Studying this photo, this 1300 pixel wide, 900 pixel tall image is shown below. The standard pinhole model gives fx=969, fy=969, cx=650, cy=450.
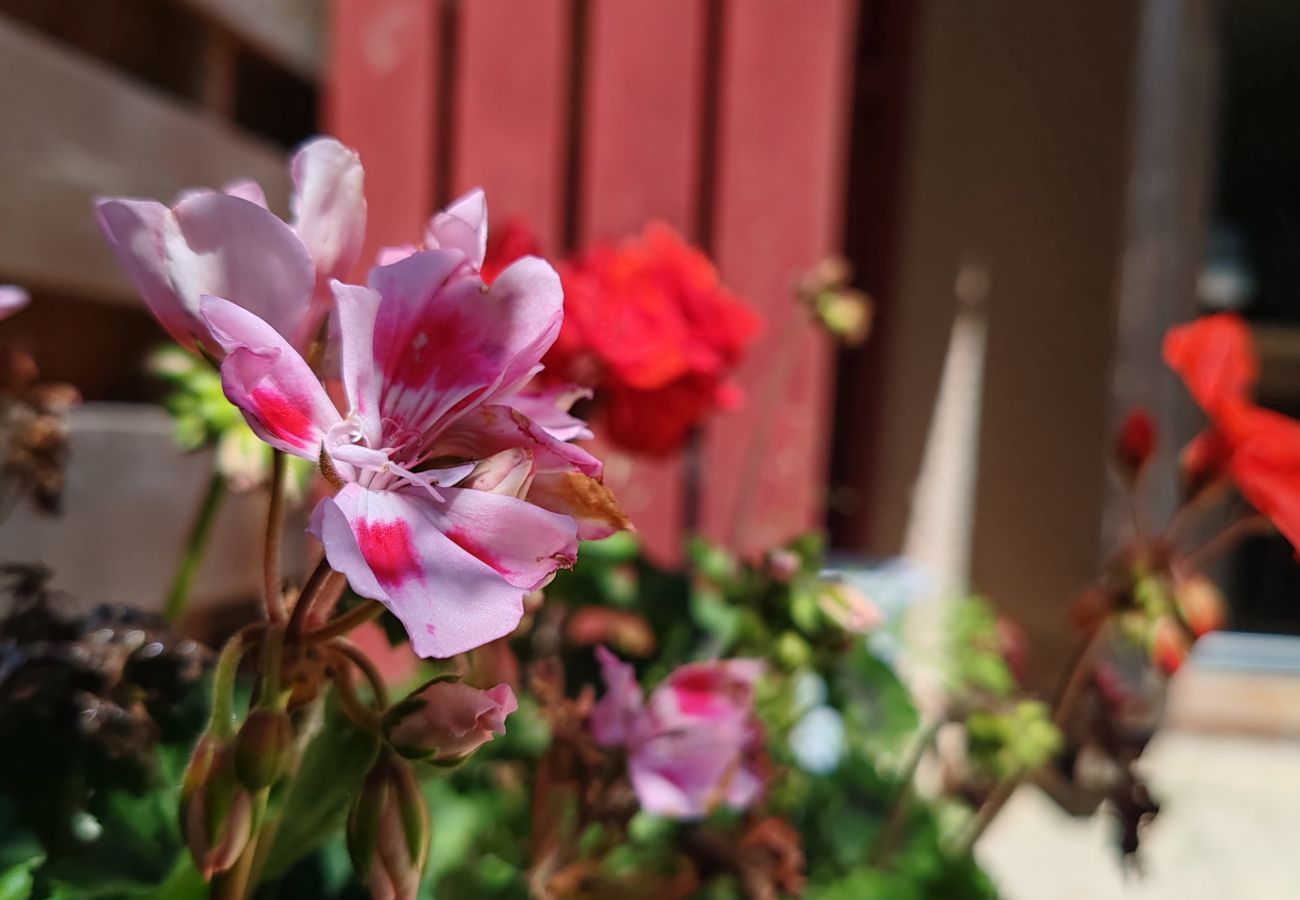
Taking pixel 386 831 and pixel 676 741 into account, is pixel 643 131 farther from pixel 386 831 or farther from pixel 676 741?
pixel 386 831

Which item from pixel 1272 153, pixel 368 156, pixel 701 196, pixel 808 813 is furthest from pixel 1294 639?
pixel 368 156

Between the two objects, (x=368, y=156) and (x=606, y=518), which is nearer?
(x=606, y=518)

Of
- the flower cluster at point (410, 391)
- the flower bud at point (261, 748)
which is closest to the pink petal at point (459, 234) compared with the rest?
the flower cluster at point (410, 391)

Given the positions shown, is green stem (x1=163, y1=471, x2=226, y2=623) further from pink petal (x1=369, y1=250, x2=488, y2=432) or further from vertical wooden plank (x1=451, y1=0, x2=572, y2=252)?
vertical wooden plank (x1=451, y1=0, x2=572, y2=252)

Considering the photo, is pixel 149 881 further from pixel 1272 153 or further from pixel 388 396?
pixel 1272 153

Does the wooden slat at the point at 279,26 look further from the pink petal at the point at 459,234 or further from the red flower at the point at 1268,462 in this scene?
the red flower at the point at 1268,462

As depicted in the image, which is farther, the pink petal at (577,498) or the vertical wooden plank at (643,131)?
the vertical wooden plank at (643,131)
